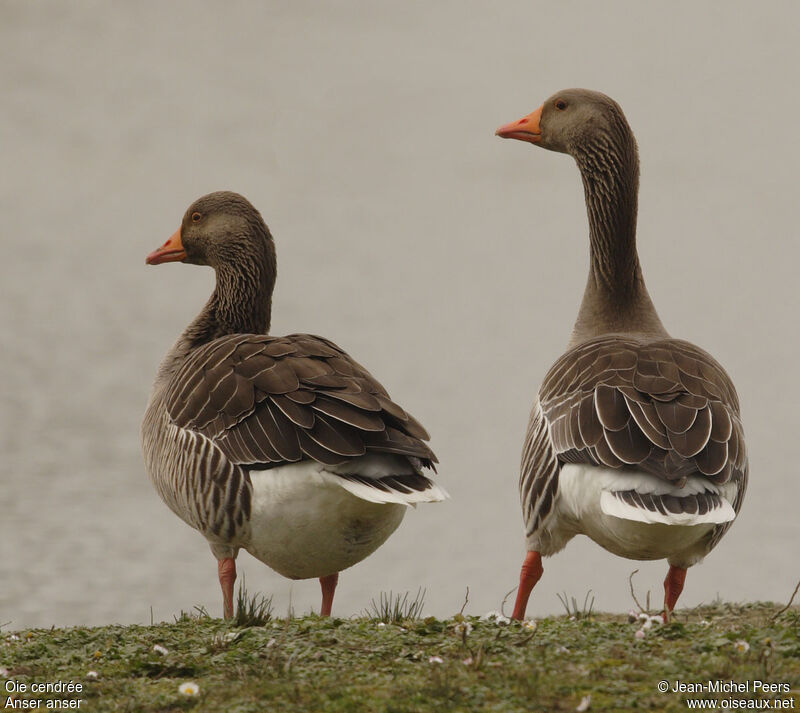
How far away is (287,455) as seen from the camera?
6867mm

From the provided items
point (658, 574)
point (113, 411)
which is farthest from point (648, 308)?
point (113, 411)

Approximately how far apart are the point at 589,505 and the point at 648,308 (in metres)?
2.62

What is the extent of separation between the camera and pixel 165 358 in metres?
9.01

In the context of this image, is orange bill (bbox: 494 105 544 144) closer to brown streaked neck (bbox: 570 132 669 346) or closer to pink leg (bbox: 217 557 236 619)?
brown streaked neck (bbox: 570 132 669 346)

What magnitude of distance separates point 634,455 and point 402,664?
1833 mm

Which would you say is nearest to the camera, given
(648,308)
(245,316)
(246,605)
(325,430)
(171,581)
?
(246,605)

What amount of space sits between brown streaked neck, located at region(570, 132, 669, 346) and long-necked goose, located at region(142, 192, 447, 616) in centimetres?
191

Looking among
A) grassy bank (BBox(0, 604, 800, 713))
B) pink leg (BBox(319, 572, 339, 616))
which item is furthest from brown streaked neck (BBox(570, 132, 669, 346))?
grassy bank (BBox(0, 604, 800, 713))

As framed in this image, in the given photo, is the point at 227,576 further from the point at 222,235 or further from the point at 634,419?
the point at 222,235

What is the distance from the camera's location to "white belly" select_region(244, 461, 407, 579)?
686cm

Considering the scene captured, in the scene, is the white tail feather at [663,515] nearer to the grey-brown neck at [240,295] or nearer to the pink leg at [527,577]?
the pink leg at [527,577]

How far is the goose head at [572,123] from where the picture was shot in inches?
347

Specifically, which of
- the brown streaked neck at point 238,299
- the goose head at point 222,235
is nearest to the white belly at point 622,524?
the brown streaked neck at point 238,299

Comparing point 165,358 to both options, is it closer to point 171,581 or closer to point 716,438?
point 716,438
